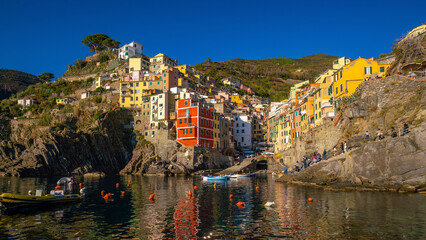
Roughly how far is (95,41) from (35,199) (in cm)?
14734

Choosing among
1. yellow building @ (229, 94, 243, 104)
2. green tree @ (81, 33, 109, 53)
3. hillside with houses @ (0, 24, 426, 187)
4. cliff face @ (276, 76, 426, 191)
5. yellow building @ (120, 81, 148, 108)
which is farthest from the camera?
green tree @ (81, 33, 109, 53)

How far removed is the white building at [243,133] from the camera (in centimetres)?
11500

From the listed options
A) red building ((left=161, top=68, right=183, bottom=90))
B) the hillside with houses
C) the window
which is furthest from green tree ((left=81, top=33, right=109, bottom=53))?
the window

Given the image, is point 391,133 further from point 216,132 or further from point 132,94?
point 132,94

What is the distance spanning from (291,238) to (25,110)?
117m

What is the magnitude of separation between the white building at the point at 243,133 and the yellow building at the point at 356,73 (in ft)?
183

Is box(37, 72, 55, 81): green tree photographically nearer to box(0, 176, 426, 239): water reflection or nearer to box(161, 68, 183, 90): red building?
box(161, 68, 183, 90): red building

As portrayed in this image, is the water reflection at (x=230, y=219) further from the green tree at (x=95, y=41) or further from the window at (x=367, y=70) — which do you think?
the green tree at (x=95, y=41)

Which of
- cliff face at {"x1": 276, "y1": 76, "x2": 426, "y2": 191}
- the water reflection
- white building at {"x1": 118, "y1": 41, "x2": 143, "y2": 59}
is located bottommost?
the water reflection

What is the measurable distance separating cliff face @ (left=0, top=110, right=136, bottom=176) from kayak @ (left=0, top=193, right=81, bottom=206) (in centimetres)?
5358

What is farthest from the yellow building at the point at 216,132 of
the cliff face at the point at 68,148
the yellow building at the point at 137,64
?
the yellow building at the point at 137,64

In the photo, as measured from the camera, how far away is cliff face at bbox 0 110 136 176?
80938mm

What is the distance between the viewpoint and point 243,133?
115 metres

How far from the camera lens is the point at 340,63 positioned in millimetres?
95688
